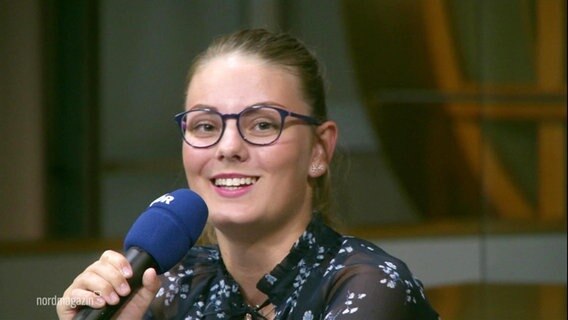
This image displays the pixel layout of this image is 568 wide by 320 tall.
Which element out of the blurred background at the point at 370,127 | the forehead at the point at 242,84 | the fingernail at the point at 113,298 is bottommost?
the blurred background at the point at 370,127

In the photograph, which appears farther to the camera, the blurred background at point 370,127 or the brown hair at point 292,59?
the blurred background at point 370,127

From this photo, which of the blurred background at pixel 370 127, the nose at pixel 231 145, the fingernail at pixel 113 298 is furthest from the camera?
the blurred background at pixel 370 127

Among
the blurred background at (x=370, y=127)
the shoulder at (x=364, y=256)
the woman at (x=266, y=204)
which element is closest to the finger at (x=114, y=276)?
the woman at (x=266, y=204)

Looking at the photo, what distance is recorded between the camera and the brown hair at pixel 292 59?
78.5 inches

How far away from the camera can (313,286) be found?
1884mm

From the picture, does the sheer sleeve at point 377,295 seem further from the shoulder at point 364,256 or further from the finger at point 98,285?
the finger at point 98,285

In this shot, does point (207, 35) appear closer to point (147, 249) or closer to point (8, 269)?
point (8, 269)

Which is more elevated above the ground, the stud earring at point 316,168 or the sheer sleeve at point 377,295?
the stud earring at point 316,168

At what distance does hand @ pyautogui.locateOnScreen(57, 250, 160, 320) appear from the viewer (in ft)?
5.06

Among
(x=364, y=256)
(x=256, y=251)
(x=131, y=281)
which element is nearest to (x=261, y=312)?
(x=256, y=251)

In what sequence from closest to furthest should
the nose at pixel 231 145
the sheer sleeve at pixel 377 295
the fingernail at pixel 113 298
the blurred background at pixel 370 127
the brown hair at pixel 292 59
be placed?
the fingernail at pixel 113 298, the sheer sleeve at pixel 377 295, the nose at pixel 231 145, the brown hair at pixel 292 59, the blurred background at pixel 370 127

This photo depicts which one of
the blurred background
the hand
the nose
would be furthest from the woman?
the blurred background

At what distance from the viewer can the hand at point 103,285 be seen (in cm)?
154

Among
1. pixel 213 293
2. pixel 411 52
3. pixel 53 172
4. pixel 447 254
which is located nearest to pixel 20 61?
pixel 53 172
